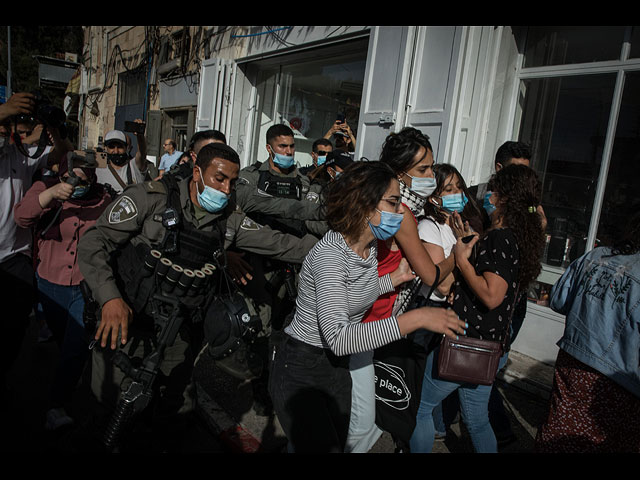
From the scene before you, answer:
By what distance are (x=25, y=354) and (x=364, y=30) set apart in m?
5.61

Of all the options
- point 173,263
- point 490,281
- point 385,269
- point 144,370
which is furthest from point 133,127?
point 490,281

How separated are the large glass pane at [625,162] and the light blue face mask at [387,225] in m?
3.26

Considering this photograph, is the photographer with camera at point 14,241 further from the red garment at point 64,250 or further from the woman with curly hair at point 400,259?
the woman with curly hair at point 400,259

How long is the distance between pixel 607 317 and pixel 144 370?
2.29 m

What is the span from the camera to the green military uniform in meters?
2.29

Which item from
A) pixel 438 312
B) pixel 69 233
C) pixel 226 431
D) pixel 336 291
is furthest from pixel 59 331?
pixel 438 312

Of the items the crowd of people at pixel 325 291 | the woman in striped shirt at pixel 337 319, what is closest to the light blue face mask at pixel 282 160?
the crowd of people at pixel 325 291

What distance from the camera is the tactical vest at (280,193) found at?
3.58 meters

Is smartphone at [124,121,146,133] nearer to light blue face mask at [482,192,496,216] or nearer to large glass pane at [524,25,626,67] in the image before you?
light blue face mask at [482,192,496,216]

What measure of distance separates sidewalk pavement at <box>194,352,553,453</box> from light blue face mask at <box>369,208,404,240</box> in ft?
5.65

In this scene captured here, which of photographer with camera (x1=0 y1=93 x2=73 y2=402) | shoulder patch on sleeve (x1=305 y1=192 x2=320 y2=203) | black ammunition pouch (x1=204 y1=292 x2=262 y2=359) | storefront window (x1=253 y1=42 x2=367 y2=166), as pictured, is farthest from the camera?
storefront window (x1=253 y1=42 x2=367 y2=166)

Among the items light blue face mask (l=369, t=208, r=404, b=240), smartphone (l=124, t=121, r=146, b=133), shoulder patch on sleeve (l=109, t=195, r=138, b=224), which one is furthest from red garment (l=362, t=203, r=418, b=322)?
smartphone (l=124, t=121, r=146, b=133)

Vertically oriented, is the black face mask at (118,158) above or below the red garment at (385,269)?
above

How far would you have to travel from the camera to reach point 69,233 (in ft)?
10.1
